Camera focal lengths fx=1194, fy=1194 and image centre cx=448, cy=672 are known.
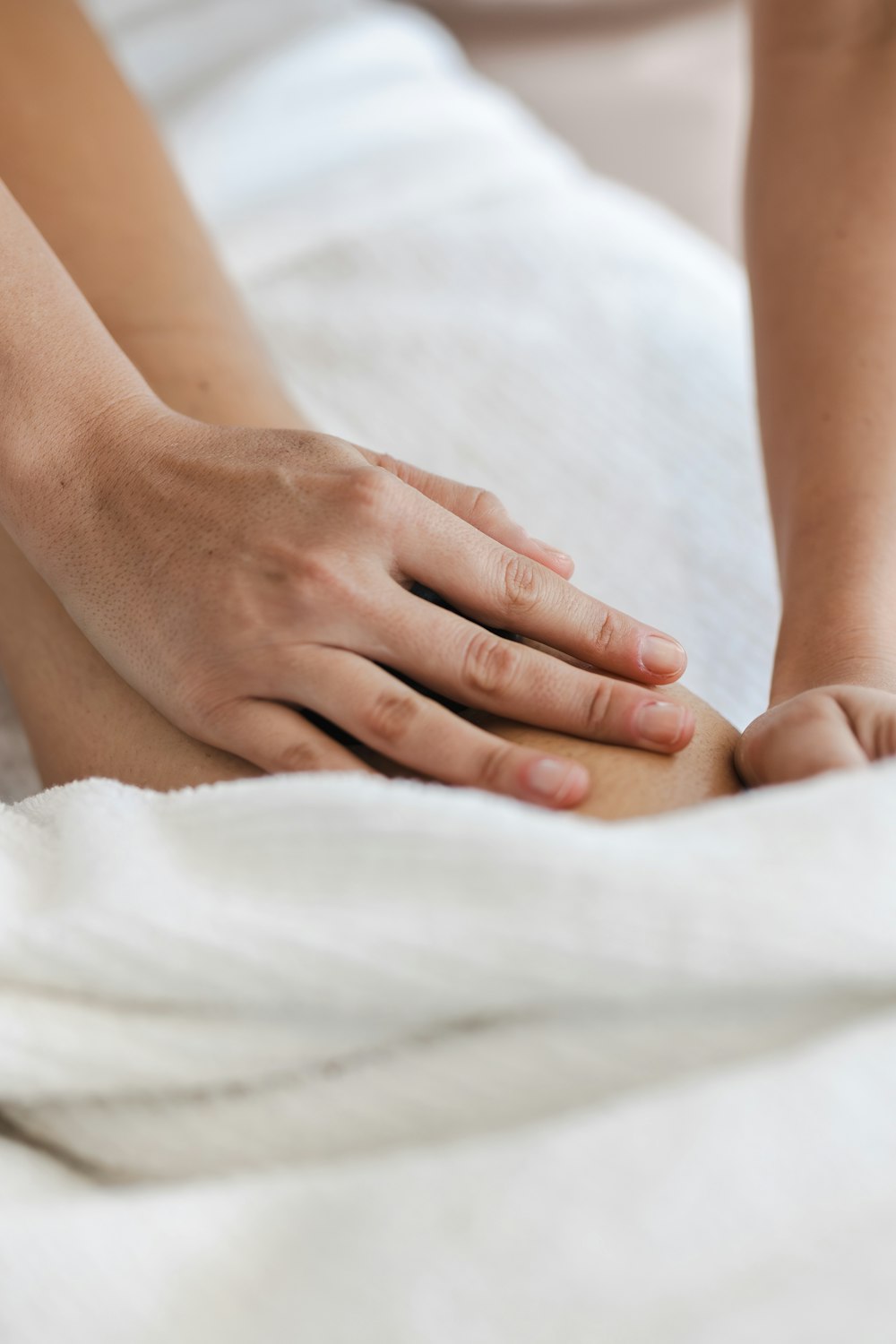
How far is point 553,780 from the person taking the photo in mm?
510

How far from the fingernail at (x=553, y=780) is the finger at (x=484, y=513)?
153mm

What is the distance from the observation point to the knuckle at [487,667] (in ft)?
1.85

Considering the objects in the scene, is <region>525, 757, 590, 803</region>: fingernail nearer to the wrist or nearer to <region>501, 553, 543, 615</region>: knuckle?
<region>501, 553, 543, 615</region>: knuckle

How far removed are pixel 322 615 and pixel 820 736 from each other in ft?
0.76

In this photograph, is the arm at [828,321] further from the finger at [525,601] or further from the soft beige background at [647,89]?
the soft beige background at [647,89]

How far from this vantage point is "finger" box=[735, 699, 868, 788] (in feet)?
1.68

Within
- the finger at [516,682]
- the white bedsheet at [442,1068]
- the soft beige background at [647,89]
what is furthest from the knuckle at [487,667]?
the soft beige background at [647,89]

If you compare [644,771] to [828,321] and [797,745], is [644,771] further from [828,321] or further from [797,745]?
[828,321]

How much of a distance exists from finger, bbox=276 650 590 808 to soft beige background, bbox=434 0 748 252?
1.28 metres

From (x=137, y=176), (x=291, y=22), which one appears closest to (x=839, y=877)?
(x=137, y=176)

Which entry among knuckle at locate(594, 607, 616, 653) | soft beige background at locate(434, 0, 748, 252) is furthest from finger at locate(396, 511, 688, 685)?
soft beige background at locate(434, 0, 748, 252)

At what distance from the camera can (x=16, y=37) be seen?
88 cm

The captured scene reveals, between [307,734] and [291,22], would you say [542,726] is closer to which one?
[307,734]

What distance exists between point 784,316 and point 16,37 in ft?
1.97
